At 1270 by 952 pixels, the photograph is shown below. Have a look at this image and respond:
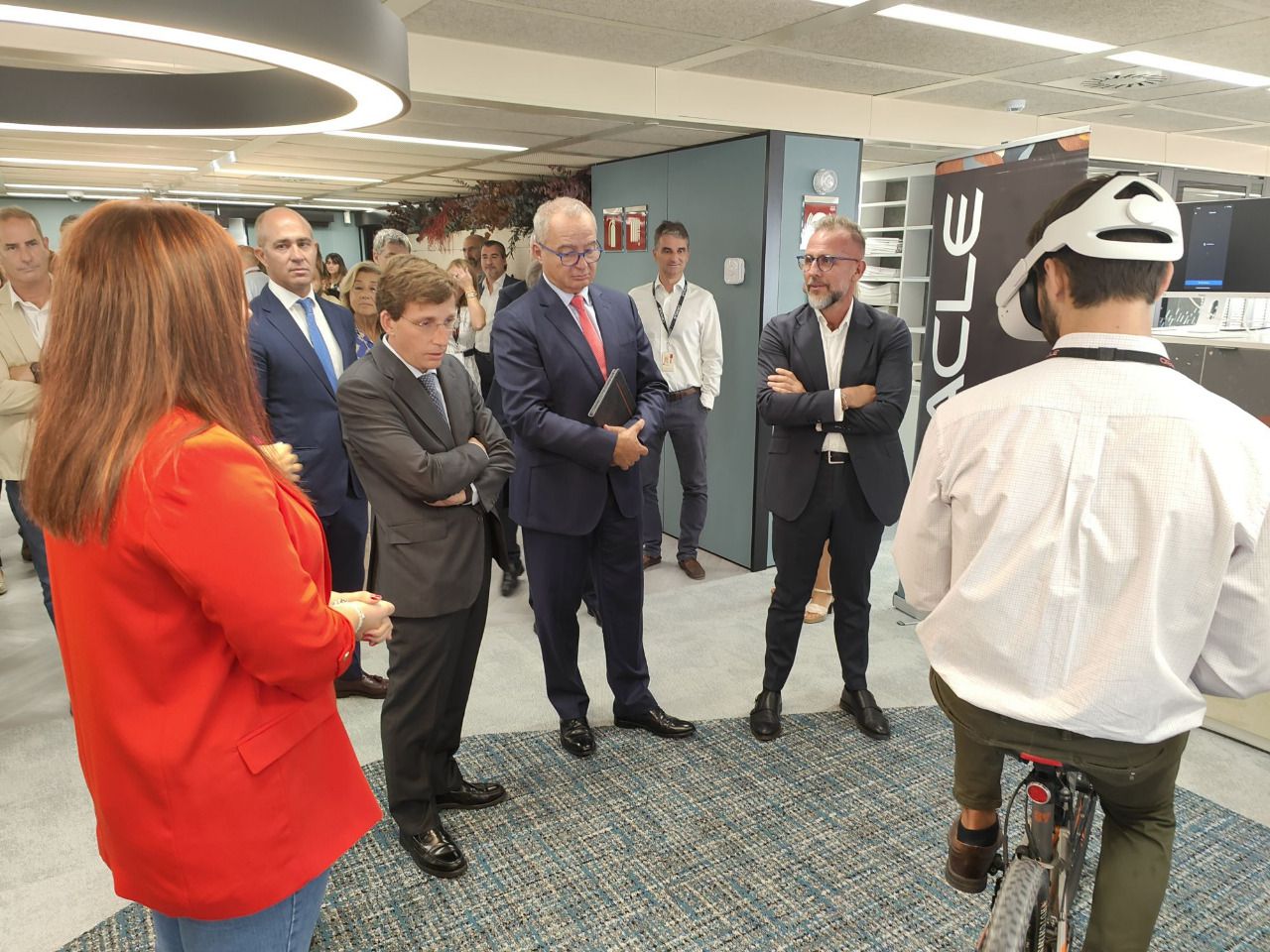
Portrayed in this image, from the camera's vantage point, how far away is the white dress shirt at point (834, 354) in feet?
9.37

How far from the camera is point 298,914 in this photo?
1.26 metres

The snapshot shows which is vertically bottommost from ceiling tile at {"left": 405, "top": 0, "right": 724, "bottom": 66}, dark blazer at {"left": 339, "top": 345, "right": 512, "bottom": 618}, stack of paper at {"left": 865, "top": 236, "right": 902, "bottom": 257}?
dark blazer at {"left": 339, "top": 345, "right": 512, "bottom": 618}

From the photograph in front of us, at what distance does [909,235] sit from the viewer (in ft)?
22.2

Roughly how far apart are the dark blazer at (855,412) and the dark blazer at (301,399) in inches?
60.0

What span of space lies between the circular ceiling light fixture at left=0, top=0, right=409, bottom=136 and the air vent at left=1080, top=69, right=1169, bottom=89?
4442mm

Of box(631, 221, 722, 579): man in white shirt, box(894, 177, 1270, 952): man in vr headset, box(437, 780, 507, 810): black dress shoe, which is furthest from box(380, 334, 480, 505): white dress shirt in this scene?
box(631, 221, 722, 579): man in white shirt

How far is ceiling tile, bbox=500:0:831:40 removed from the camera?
10.2 ft

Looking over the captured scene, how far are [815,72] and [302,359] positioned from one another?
2.95 meters

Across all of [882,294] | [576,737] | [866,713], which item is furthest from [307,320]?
[882,294]

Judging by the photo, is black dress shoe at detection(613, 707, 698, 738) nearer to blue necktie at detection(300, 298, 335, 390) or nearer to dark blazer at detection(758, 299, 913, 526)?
dark blazer at detection(758, 299, 913, 526)

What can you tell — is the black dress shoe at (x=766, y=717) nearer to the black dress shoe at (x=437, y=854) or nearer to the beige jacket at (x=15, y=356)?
the black dress shoe at (x=437, y=854)

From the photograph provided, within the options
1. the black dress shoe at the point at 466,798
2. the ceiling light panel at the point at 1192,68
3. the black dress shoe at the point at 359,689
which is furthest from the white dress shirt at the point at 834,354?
the ceiling light panel at the point at 1192,68

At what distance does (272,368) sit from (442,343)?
3.12 ft

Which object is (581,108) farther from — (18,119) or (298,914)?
(298,914)
